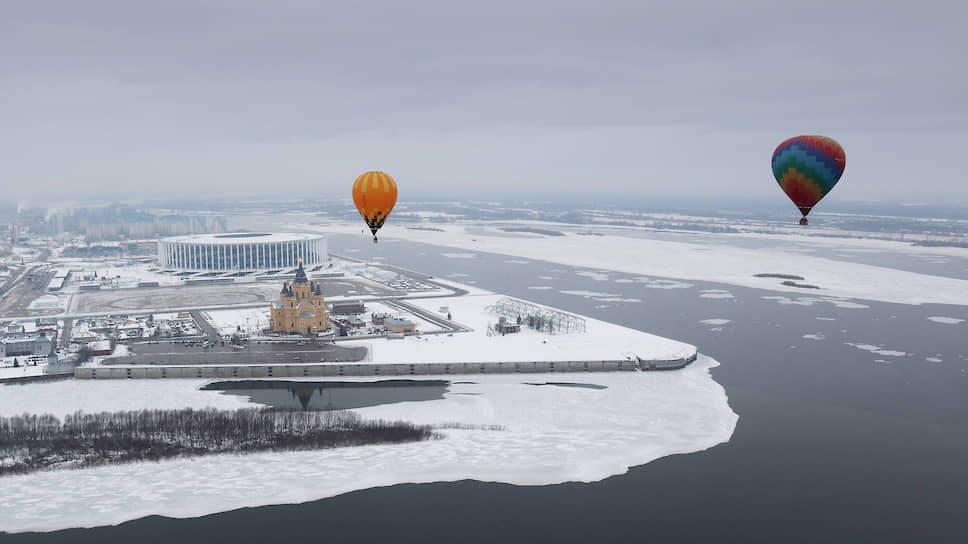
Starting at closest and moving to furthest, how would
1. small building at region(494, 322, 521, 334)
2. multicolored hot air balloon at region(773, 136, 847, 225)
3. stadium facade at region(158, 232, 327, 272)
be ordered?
multicolored hot air balloon at region(773, 136, 847, 225), small building at region(494, 322, 521, 334), stadium facade at region(158, 232, 327, 272)

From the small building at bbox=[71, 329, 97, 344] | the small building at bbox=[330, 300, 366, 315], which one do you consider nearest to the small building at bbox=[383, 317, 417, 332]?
the small building at bbox=[330, 300, 366, 315]

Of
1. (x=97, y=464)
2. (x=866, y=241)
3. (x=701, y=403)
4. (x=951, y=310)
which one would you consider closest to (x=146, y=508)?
(x=97, y=464)

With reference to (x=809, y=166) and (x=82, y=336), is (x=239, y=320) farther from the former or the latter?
(x=809, y=166)

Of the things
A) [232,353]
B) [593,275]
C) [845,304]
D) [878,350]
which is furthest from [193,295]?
[845,304]

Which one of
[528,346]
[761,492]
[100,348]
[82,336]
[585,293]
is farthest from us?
[585,293]

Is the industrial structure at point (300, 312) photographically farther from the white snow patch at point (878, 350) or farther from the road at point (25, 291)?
the white snow patch at point (878, 350)

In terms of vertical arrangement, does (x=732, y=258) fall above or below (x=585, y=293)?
above

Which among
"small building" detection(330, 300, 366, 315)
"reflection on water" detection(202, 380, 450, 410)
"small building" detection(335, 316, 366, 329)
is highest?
"small building" detection(330, 300, 366, 315)

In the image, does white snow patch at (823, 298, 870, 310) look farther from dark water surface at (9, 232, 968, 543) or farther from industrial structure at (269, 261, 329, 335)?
industrial structure at (269, 261, 329, 335)
